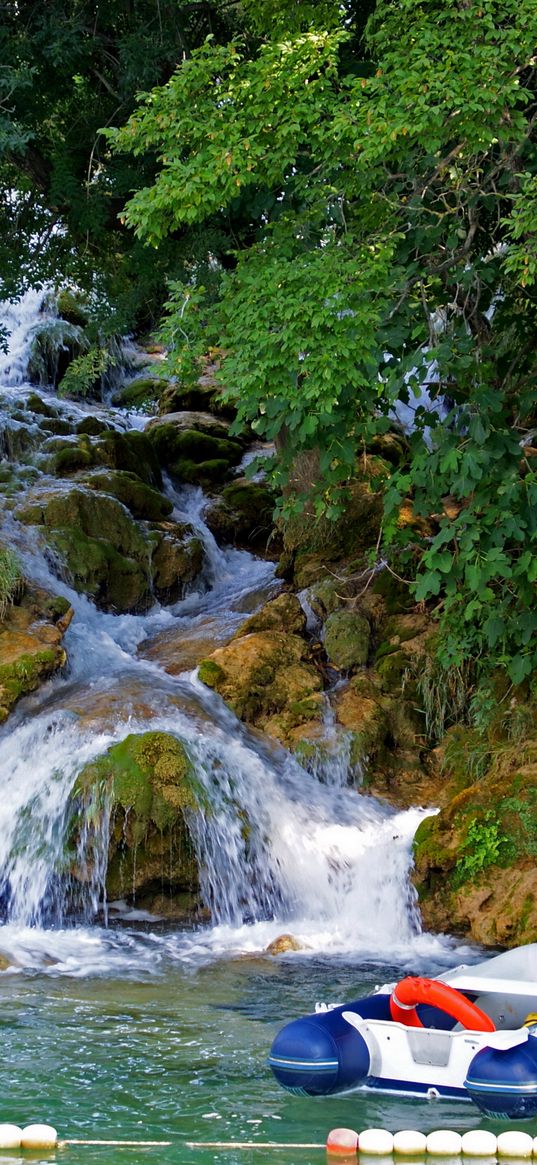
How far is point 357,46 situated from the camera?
10.7 m

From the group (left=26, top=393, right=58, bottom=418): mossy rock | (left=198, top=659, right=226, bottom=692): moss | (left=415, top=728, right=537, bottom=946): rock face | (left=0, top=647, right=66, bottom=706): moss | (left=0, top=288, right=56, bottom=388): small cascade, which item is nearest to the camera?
(left=415, top=728, right=537, bottom=946): rock face

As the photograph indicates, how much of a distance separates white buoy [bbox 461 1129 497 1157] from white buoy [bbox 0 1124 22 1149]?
1708 millimetres

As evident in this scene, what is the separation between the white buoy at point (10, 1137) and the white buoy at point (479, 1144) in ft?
5.60

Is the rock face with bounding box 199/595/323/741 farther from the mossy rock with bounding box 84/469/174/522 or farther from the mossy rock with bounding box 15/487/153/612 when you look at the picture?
the mossy rock with bounding box 84/469/174/522

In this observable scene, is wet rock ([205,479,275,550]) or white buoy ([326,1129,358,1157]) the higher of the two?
wet rock ([205,479,275,550])

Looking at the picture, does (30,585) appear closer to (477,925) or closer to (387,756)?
(387,756)

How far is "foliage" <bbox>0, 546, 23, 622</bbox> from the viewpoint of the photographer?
10.9 m

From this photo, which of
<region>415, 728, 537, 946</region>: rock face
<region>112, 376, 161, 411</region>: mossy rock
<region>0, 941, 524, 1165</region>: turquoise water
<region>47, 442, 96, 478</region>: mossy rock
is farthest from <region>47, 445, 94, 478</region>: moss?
<region>0, 941, 524, 1165</region>: turquoise water

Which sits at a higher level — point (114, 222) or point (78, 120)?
point (78, 120)

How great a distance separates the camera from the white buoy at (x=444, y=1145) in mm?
4480

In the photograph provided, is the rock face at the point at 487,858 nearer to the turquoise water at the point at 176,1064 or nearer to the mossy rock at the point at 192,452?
the turquoise water at the point at 176,1064

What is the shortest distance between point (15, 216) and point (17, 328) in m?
7.42

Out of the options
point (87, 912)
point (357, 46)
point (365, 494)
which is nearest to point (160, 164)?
point (357, 46)

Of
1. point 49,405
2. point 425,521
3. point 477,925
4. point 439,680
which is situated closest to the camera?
point 477,925
